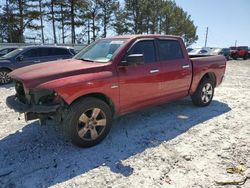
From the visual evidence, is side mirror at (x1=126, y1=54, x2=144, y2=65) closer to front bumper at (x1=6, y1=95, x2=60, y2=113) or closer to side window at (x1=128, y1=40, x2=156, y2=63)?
side window at (x1=128, y1=40, x2=156, y2=63)

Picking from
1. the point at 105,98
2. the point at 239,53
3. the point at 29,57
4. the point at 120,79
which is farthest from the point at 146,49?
the point at 239,53

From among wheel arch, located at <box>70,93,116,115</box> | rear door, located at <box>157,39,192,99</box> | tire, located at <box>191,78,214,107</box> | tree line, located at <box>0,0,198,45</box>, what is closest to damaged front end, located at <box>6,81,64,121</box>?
wheel arch, located at <box>70,93,116,115</box>

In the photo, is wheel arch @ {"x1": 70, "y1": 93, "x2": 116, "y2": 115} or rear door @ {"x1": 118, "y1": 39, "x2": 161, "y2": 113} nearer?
wheel arch @ {"x1": 70, "y1": 93, "x2": 116, "y2": 115}

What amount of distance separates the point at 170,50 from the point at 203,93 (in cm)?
173

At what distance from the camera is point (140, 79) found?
4.70 meters

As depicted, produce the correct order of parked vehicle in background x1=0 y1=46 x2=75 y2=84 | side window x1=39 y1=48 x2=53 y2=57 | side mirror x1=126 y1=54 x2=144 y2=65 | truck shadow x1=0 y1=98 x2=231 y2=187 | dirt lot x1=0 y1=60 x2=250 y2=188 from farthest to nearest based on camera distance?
side window x1=39 y1=48 x2=53 y2=57 < parked vehicle in background x1=0 y1=46 x2=75 y2=84 < side mirror x1=126 y1=54 x2=144 y2=65 < truck shadow x1=0 y1=98 x2=231 y2=187 < dirt lot x1=0 y1=60 x2=250 y2=188

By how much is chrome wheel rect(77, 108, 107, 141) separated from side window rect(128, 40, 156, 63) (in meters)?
1.40

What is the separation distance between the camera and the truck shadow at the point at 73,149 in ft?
11.2

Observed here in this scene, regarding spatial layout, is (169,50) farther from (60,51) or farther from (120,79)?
(60,51)

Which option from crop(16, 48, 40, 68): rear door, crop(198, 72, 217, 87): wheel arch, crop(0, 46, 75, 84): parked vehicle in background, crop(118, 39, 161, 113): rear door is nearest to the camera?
crop(118, 39, 161, 113): rear door

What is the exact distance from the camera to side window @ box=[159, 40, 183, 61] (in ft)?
17.4

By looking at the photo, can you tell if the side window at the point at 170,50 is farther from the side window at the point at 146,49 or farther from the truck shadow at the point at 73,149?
the truck shadow at the point at 73,149

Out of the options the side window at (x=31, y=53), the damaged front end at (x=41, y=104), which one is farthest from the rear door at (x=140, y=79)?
the side window at (x=31, y=53)

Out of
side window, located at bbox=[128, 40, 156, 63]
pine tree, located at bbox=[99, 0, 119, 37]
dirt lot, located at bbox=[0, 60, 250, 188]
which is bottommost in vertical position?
dirt lot, located at bbox=[0, 60, 250, 188]
